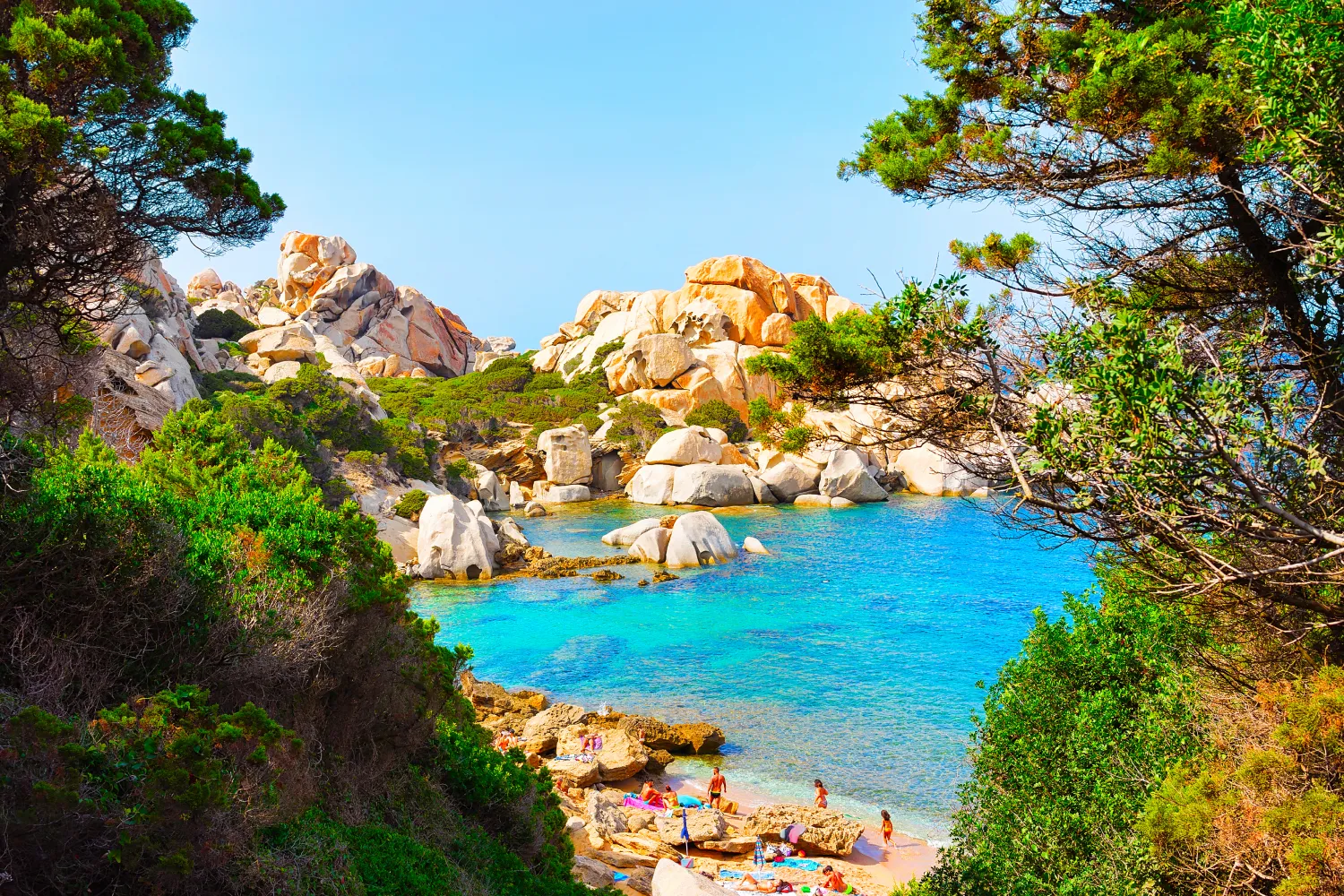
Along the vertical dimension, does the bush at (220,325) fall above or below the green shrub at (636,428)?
above

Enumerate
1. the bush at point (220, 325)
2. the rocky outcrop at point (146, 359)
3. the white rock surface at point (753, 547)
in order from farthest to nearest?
the bush at point (220, 325), the white rock surface at point (753, 547), the rocky outcrop at point (146, 359)

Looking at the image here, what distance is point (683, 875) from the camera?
9844 mm

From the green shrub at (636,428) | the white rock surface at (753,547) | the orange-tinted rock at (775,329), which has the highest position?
the orange-tinted rock at (775,329)

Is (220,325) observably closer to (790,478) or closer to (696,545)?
(790,478)

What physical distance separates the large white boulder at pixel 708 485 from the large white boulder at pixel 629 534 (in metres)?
11.2

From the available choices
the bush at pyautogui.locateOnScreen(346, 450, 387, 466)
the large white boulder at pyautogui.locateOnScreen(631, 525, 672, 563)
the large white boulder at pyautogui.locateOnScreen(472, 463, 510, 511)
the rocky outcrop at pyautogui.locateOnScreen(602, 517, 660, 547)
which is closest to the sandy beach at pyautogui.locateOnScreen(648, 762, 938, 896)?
the large white boulder at pyautogui.locateOnScreen(631, 525, 672, 563)

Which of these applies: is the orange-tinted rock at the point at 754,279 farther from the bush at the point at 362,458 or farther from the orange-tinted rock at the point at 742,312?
the bush at the point at 362,458

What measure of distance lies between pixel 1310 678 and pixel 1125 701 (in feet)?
8.42

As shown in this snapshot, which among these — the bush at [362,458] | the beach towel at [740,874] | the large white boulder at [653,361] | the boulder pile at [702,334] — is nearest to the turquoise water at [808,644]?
the beach towel at [740,874]

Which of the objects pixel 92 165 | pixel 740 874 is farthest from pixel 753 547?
pixel 92 165

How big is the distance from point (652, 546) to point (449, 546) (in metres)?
9.19

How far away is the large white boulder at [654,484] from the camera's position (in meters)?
51.0

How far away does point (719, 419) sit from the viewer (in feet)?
193

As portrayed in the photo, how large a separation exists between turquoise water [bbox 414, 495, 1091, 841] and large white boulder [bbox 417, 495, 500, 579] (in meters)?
1.02
